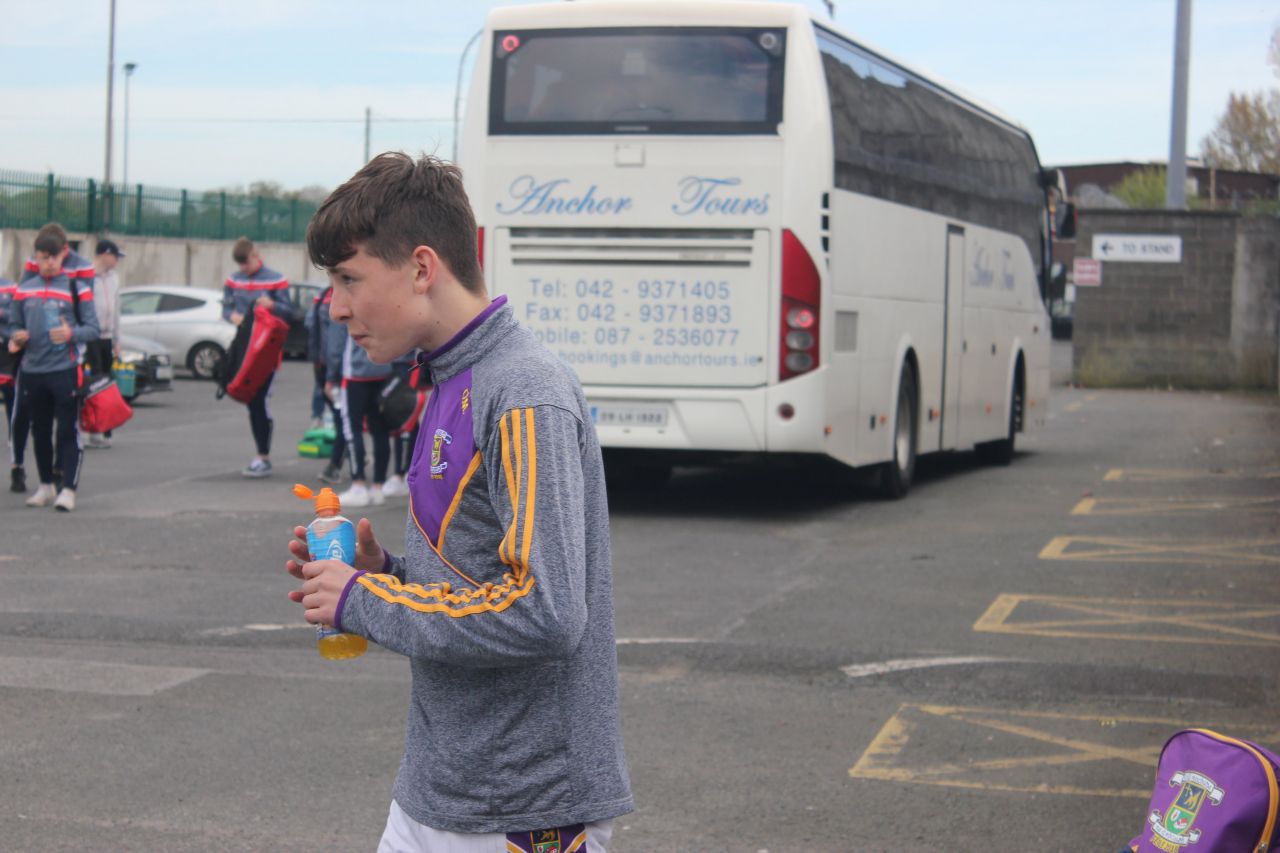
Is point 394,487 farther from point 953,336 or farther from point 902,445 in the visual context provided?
point 953,336

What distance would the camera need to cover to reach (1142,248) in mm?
32969

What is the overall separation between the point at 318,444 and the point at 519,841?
13.1 meters

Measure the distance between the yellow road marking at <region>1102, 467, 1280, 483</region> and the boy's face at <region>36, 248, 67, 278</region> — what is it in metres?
9.37

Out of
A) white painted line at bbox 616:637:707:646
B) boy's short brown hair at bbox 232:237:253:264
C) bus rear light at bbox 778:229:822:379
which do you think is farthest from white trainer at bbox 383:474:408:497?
white painted line at bbox 616:637:707:646

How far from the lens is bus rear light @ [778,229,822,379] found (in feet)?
41.1

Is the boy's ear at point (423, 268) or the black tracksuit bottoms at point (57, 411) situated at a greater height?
the boy's ear at point (423, 268)

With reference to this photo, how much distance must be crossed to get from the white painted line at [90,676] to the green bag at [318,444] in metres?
7.81

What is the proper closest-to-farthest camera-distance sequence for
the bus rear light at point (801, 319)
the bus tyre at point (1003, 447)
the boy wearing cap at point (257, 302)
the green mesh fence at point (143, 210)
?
the bus rear light at point (801, 319) < the boy wearing cap at point (257, 302) < the bus tyre at point (1003, 447) < the green mesh fence at point (143, 210)

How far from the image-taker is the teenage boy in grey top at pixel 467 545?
8.61 ft

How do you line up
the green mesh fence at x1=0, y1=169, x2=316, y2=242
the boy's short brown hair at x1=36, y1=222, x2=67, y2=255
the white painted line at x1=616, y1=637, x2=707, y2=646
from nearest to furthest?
1. the white painted line at x1=616, y1=637, x2=707, y2=646
2. the boy's short brown hair at x1=36, y1=222, x2=67, y2=255
3. the green mesh fence at x1=0, y1=169, x2=316, y2=242

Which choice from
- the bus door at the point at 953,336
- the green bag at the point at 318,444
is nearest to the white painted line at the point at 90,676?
the green bag at the point at 318,444

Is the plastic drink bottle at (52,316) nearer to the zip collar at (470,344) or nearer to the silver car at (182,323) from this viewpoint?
the zip collar at (470,344)

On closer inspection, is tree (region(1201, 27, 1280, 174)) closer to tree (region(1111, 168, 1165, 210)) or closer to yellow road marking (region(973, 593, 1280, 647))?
tree (region(1111, 168, 1165, 210))

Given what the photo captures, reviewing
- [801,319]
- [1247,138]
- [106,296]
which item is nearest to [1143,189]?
[1247,138]
